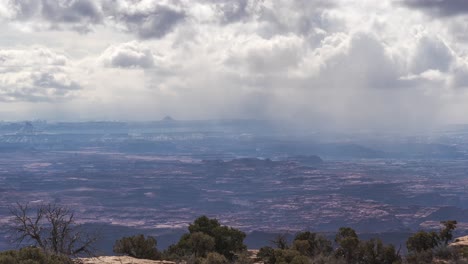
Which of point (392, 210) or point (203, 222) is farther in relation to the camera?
point (392, 210)

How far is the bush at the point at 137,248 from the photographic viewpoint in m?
38.6

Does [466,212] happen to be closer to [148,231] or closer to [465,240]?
[148,231]

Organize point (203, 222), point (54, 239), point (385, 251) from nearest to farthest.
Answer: point (54, 239), point (385, 251), point (203, 222)

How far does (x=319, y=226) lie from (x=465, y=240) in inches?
5570

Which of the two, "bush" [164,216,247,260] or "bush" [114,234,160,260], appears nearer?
"bush" [164,216,247,260]

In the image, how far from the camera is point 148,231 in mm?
167875

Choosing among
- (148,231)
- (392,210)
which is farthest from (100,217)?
(392,210)

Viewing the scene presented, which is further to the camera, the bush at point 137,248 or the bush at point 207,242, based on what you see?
the bush at point 137,248

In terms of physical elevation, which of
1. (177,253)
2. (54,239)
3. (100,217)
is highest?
(54,239)

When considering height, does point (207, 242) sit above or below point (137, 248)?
above

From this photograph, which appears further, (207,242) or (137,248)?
(137,248)

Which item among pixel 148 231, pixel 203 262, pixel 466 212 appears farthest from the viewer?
pixel 466 212

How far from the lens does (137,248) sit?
128 ft

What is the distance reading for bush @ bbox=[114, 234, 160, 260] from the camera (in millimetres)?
38625
